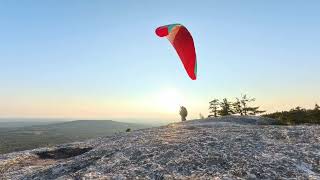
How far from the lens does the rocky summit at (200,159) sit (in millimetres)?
16500

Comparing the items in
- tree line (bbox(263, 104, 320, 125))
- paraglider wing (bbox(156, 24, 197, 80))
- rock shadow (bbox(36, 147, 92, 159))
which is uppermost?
paraglider wing (bbox(156, 24, 197, 80))

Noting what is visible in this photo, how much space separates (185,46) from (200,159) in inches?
475

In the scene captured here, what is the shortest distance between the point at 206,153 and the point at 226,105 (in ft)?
152

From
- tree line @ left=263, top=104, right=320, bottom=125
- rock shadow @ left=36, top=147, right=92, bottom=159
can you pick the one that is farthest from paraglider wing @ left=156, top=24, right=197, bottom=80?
tree line @ left=263, top=104, right=320, bottom=125

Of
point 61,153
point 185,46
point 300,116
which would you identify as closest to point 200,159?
point 185,46

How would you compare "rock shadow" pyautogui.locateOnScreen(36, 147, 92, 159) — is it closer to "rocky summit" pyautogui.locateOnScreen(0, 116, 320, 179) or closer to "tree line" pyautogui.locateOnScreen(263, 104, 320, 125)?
"rocky summit" pyautogui.locateOnScreen(0, 116, 320, 179)

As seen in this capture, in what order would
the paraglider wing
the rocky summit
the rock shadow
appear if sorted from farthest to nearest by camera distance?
the paraglider wing → the rock shadow → the rocky summit

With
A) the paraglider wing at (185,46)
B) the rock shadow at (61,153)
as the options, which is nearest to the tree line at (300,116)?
the paraglider wing at (185,46)

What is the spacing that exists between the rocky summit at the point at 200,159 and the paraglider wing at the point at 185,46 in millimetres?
5161

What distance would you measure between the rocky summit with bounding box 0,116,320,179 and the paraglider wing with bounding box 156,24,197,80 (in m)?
5.16

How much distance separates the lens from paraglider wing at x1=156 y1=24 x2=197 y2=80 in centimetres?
2792

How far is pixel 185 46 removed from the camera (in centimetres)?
2834

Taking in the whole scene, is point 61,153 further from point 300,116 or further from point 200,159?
point 300,116

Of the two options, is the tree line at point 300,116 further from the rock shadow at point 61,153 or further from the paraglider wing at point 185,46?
the rock shadow at point 61,153
